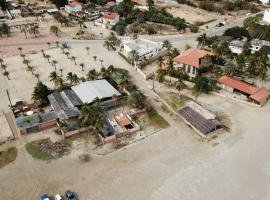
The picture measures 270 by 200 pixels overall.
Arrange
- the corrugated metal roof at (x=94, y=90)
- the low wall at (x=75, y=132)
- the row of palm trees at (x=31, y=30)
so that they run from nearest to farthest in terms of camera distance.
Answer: the low wall at (x=75, y=132) < the corrugated metal roof at (x=94, y=90) < the row of palm trees at (x=31, y=30)

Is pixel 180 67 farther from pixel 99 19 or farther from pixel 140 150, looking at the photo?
pixel 99 19

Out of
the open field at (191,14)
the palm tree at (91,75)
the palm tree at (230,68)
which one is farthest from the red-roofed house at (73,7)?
the palm tree at (230,68)

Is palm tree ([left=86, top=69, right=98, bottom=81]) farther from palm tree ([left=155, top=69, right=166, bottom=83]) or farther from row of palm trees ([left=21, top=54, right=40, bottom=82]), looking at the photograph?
palm tree ([left=155, top=69, right=166, bottom=83])

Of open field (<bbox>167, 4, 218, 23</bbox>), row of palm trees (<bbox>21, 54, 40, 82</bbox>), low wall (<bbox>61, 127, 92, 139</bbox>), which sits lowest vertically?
open field (<bbox>167, 4, 218, 23</bbox>)

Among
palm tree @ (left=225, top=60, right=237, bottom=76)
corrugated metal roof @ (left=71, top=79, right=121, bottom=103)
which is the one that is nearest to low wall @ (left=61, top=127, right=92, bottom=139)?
corrugated metal roof @ (left=71, top=79, right=121, bottom=103)

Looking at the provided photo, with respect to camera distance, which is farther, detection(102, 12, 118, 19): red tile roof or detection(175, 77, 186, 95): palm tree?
detection(102, 12, 118, 19): red tile roof

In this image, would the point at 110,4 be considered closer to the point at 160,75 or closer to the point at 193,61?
the point at 193,61

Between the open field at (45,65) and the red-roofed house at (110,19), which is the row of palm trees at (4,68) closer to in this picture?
the open field at (45,65)
